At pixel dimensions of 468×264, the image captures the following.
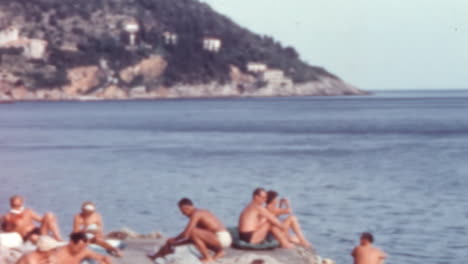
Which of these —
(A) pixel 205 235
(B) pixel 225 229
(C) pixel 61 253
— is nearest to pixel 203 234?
(A) pixel 205 235

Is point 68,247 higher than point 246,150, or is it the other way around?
point 68,247

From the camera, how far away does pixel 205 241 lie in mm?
13320

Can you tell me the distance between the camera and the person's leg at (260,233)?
1420cm

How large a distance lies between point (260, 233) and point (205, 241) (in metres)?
1.26

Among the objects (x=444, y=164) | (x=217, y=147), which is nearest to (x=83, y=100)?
(x=217, y=147)

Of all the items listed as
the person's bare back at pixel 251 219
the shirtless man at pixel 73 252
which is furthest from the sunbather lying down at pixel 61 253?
the person's bare back at pixel 251 219

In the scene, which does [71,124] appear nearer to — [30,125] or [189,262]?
[30,125]

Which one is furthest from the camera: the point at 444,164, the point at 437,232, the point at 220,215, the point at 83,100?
the point at 83,100

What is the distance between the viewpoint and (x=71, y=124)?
97.3 metres

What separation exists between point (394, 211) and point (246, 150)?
104ft

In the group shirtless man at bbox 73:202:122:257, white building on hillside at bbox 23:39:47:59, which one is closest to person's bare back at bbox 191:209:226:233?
shirtless man at bbox 73:202:122:257

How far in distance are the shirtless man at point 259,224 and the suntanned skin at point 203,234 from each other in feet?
2.74

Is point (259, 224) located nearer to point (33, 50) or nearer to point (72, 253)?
point (72, 253)

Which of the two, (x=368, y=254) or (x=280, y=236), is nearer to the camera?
(x=368, y=254)
